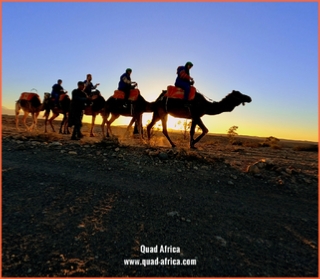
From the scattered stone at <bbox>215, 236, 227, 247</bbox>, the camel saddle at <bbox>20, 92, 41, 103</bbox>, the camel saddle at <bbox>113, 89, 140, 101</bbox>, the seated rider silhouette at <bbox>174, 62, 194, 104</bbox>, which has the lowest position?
the scattered stone at <bbox>215, 236, 227, 247</bbox>

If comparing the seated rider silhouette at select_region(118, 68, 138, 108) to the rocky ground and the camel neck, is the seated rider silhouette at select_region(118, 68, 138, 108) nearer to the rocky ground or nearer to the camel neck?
the camel neck

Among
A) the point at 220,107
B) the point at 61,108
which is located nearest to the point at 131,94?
the point at 220,107

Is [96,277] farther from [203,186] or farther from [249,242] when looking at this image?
[203,186]

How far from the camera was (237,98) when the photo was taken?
1149 cm

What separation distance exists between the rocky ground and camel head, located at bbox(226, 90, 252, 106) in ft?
15.5

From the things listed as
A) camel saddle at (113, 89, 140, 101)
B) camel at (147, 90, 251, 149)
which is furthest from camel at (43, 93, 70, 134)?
camel at (147, 90, 251, 149)

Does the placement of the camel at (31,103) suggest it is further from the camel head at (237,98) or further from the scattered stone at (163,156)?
the scattered stone at (163,156)

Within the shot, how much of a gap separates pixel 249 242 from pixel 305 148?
46.0ft

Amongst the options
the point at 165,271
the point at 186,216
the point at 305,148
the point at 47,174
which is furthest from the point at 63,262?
the point at 305,148

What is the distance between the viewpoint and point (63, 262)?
10.1 feet

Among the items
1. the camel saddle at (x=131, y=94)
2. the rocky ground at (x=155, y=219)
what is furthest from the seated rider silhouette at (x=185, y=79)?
the rocky ground at (x=155, y=219)

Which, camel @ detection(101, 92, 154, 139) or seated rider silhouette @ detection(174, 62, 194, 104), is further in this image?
camel @ detection(101, 92, 154, 139)

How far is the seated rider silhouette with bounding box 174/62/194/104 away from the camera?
11266 mm

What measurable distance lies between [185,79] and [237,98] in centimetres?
245
